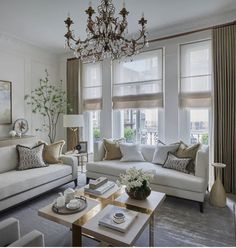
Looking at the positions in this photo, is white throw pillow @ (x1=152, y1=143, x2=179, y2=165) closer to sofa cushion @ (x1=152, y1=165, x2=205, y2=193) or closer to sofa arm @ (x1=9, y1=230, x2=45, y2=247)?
sofa cushion @ (x1=152, y1=165, x2=205, y2=193)

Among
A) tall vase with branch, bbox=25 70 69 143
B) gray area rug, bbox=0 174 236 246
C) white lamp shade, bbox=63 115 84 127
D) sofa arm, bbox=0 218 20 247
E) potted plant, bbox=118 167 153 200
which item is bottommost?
gray area rug, bbox=0 174 236 246

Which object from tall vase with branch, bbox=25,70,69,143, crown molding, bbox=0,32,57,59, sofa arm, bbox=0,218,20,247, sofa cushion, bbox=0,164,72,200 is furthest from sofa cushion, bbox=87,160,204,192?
crown molding, bbox=0,32,57,59

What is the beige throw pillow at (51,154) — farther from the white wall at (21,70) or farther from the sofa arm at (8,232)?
the sofa arm at (8,232)

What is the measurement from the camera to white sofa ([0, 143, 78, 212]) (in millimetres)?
2654

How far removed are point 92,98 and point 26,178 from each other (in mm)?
2821

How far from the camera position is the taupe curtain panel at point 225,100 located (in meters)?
3.46

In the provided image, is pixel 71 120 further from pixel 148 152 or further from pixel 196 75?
pixel 196 75

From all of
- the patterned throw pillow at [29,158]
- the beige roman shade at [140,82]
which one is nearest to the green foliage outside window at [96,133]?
the beige roman shade at [140,82]

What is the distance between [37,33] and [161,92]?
299 cm

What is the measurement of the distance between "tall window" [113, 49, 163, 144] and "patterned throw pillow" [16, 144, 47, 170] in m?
2.10

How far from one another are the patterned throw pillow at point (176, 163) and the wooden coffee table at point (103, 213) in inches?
38.7

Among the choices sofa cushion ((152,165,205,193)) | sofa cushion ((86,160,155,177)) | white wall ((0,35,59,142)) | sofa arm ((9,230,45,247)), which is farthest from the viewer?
white wall ((0,35,59,142))

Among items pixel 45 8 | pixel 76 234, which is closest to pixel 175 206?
pixel 76 234

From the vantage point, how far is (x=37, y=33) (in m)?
4.33
